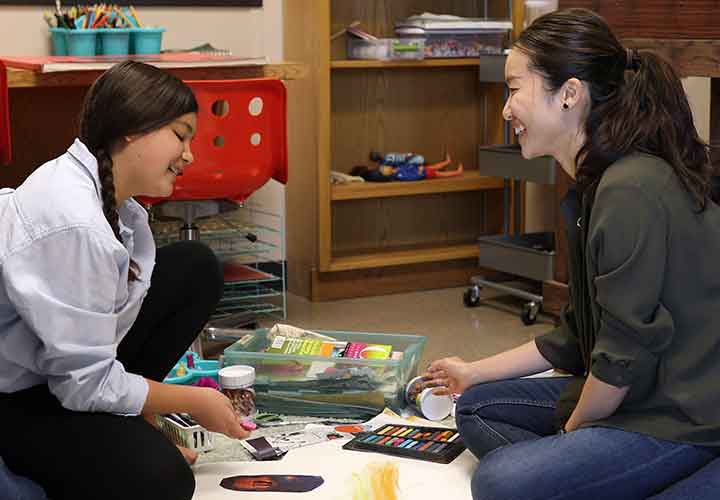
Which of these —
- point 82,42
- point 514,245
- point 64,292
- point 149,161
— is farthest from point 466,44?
point 64,292

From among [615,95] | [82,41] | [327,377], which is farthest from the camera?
[82,41]

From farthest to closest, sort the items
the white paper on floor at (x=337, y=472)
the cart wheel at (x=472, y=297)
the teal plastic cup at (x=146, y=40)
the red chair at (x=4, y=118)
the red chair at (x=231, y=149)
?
the cart wheel at (x=472, y=297) < the teal plastic cup at (x=146, y=40) < the red chair at (x=231, y=149) < the red chair at (x=4, y=118) < the white paper on floor at (x=337, y=472)

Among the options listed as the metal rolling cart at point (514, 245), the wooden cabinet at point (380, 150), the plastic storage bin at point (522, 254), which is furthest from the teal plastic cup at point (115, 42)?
the plastic storage bin at point (522, 254)

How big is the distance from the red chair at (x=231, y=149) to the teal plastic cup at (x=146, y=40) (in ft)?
1.15

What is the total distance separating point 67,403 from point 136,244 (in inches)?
13.4

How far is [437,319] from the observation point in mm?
3375

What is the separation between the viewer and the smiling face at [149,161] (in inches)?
65.9

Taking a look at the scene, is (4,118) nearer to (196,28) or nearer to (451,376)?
(196,28)

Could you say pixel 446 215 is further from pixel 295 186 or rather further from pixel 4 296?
pixel 4 296

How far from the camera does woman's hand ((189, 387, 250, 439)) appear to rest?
5.50 ft

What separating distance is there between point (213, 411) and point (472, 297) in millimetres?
1938

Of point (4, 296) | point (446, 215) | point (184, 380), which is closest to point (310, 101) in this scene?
point (446, 215)

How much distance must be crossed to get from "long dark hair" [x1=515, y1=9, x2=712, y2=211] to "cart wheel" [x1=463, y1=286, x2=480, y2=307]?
1.90 m

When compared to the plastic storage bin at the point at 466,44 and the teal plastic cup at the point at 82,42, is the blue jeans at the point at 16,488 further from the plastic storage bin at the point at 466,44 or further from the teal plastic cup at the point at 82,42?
the plastic storage bin at the point at 466,44
